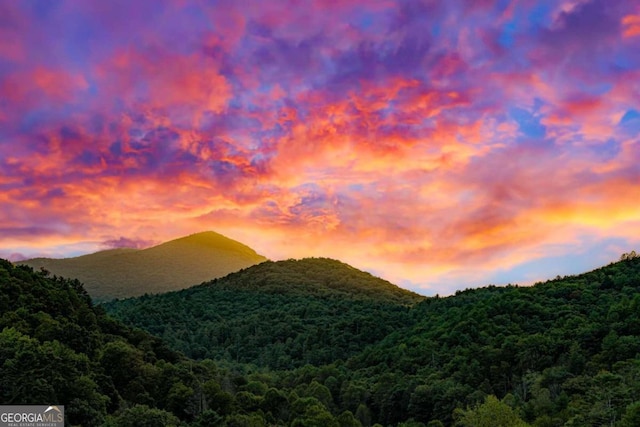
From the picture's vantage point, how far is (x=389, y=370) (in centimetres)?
13450

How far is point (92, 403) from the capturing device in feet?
188

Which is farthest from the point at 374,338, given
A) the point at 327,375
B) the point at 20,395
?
the point at 20,395

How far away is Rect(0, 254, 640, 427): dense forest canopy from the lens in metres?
59.4

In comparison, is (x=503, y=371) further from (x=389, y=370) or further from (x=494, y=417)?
(x=494, y=417)

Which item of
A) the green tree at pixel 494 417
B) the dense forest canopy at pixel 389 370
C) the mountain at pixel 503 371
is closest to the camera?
the dense forest canopy at pixel 389 370

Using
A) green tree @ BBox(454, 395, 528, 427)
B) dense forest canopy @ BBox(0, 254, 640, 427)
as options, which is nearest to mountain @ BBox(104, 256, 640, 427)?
green tree @ BBox(454, 395, 528, 427)

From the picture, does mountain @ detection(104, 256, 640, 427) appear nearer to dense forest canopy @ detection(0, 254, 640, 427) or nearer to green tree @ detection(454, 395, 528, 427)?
green tree @ detection(454, 395, 528, 427)

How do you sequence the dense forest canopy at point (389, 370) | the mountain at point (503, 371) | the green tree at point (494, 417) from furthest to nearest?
the mountain at point (503, 371)
the green tree at point (494, 417)
the dense forest canopy at point (389, 370)

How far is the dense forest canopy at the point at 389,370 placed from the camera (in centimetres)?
5938

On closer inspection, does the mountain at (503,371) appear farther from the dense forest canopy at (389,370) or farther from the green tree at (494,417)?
the dense forest canopy at (389,370)

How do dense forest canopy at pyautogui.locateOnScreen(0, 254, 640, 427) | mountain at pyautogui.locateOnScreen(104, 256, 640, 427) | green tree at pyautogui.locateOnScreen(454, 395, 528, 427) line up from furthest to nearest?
mountain at pyautogui.locateOnScreen(104, 256, 640, 427) → green tree at pyautogui.locateOnScreen(454, 395, 528, 427) → dense forest canopy at pyautogui.locateOnScreen(0, 254, 640, 427)

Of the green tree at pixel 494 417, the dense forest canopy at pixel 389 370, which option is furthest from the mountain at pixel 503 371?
the dense forest canopy at pixel 389 370

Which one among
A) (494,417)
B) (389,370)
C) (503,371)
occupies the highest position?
(503,371)

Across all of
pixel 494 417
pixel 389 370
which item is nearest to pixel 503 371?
pixel 389 370
